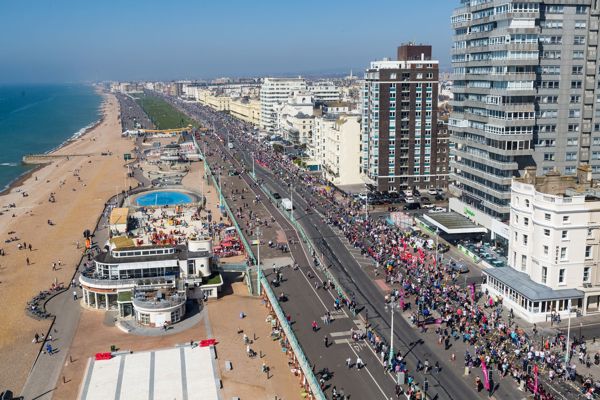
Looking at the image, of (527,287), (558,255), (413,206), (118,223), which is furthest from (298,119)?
(558,255)

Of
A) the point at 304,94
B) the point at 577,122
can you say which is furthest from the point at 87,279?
the point at 304,94

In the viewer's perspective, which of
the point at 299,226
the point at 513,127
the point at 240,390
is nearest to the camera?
the point at 240,390

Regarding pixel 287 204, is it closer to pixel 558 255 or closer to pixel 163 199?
pixel 163 199

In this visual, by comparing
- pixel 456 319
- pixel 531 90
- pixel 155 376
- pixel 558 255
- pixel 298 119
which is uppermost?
pixel 531 90


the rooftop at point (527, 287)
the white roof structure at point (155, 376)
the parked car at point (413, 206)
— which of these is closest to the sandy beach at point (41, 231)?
the white roof structure at point (155, 376)

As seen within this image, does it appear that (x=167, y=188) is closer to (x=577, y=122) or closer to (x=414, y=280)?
(x=414, y=280)

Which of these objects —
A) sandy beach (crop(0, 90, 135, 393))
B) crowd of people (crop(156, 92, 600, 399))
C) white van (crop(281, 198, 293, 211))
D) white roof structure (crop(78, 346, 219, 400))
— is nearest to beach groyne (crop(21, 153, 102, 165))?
sandy beach (crop(0, 90, 135, 393))

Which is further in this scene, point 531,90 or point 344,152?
point 344,152
